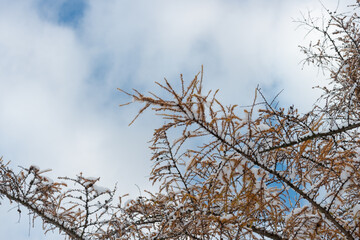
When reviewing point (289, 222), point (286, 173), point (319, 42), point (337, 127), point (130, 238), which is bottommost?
point (130, 238)

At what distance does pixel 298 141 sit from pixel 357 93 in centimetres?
316

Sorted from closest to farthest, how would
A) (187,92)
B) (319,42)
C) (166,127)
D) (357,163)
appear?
(187,92) < (166,127) < (357,163) < (319,42)

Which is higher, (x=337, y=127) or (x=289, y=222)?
(x=337, y=127)

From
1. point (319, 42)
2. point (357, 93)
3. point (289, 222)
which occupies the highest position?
point (319, 42)

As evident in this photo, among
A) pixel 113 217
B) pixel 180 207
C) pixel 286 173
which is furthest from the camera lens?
pixel 113 217

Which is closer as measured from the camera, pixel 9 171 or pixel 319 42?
pixel 9 171

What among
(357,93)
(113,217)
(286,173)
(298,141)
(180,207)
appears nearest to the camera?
(298,141)

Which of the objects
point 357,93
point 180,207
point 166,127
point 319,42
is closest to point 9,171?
point 180,207

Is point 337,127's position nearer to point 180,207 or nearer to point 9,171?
point 180,207

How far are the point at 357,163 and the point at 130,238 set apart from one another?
289 cm

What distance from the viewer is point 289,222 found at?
9.85ft

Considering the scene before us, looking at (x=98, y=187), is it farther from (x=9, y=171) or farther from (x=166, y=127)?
(x=166, y=127)

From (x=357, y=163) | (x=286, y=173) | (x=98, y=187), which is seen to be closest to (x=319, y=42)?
(x=357, y=163)

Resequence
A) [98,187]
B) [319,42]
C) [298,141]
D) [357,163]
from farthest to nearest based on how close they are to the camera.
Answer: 1. [319,42]
2. [98,187]
3. [357,163]
4. [298,141]
